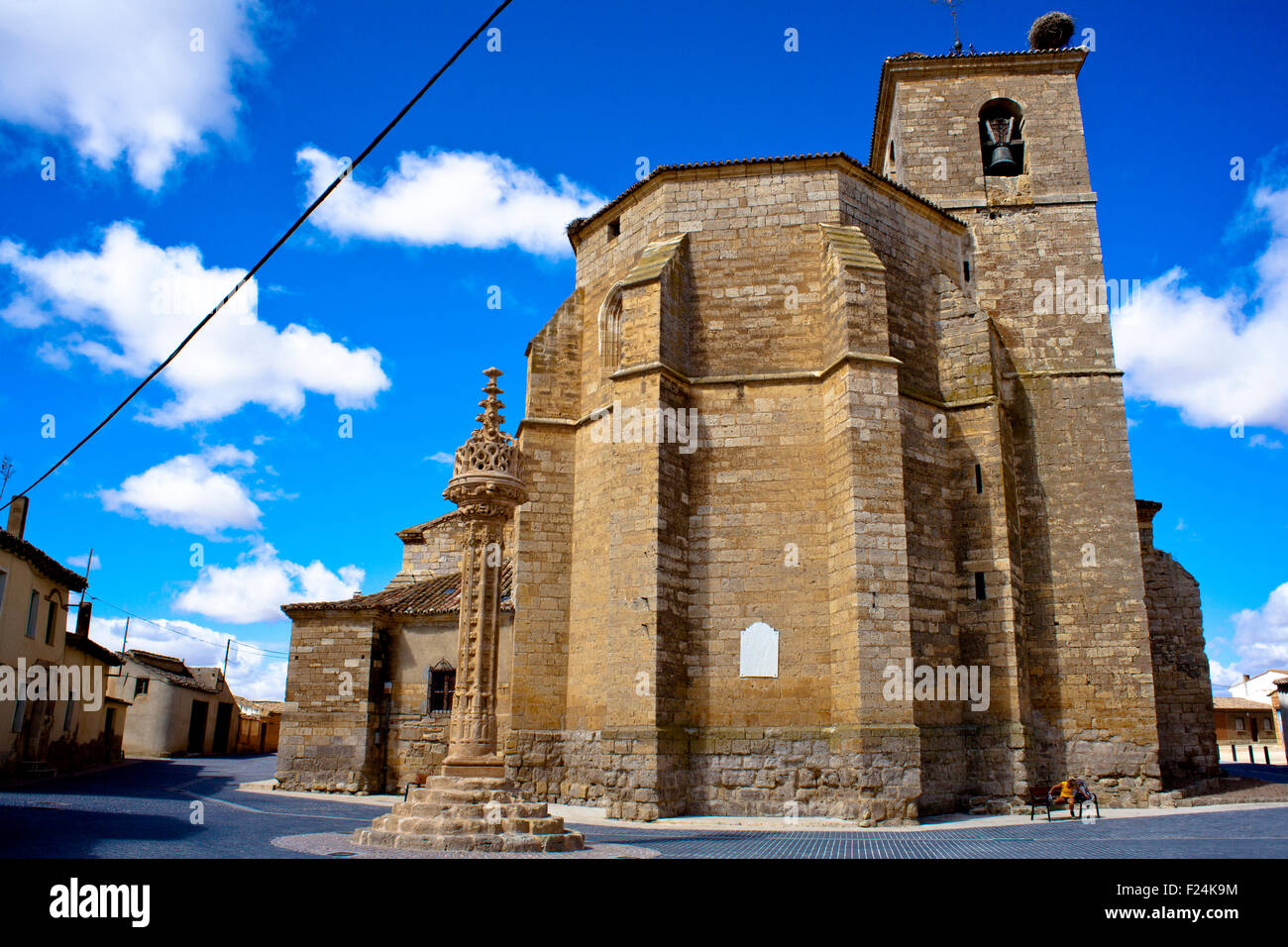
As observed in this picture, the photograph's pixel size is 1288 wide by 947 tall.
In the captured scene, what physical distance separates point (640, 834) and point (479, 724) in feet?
9.25

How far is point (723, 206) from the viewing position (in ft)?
50.5

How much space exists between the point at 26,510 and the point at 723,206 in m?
19.9

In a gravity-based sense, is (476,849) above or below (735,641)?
below

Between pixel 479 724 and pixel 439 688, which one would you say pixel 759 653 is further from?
pixel 439 688

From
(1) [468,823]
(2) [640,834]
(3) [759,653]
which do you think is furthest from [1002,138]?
(1) [468,823]

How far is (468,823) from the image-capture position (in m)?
8.05

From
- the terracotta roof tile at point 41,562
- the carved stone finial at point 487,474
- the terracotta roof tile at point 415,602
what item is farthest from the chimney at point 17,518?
the carved stone finial at point 487,474

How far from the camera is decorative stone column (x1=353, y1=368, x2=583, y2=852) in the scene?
26.4 ft

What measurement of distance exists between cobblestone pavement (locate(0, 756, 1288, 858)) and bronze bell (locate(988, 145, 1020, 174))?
1280cm

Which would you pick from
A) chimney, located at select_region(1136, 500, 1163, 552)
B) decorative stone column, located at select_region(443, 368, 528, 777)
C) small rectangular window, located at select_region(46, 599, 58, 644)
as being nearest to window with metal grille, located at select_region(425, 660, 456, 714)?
decorative stone column, located at select_region(443, 368, 528, 777)

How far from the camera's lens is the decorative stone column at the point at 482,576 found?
8.94 metres
